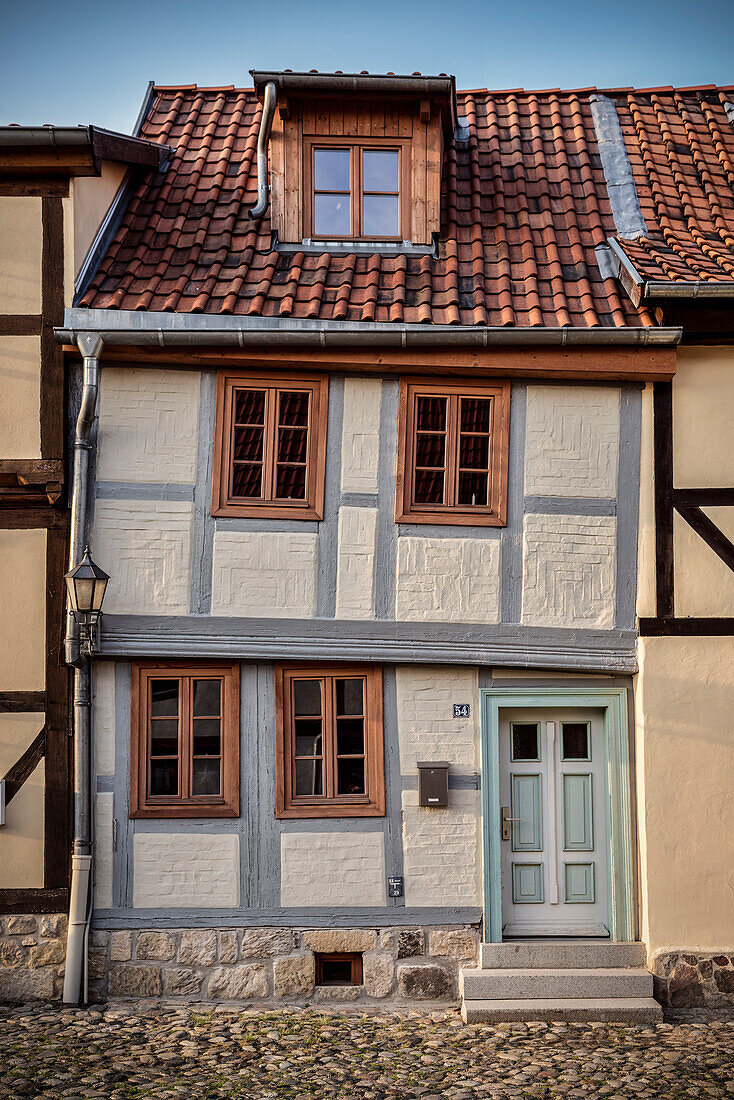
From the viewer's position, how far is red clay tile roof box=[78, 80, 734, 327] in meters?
8.77

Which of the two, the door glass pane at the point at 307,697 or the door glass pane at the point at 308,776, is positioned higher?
the door glass pane at the point at 307,697

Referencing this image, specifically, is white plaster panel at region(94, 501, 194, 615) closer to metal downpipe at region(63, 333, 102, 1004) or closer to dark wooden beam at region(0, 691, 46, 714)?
metal downpipe at region(63, 333, 102, 1004)

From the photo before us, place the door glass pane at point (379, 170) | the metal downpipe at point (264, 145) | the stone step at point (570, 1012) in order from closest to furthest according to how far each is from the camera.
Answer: the stone step at point (570, 1012) → the metal downpipe at point (264, 145) → the door glass pane at point (379, 170)

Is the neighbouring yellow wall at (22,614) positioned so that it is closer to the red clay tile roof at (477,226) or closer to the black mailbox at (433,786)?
the red clay tile roof at (477,226)

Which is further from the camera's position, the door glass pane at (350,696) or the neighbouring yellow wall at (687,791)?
the door glass pane at (350,696)

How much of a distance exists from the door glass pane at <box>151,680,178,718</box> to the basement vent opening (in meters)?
2.37

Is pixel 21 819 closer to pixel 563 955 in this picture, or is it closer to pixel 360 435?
pixel 360 435

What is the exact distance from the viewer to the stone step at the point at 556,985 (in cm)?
819

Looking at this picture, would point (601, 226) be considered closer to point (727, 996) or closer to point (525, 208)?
point (525, 208)

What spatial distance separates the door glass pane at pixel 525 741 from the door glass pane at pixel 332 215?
4.79 m

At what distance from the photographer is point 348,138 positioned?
9.77 m

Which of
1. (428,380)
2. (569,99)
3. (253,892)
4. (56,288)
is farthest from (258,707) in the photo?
(569,99)

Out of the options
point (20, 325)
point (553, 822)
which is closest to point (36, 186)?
point (20, 325)

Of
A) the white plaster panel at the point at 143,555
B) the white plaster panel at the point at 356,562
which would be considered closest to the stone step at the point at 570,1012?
the white plaster panel at the point at 356,562
